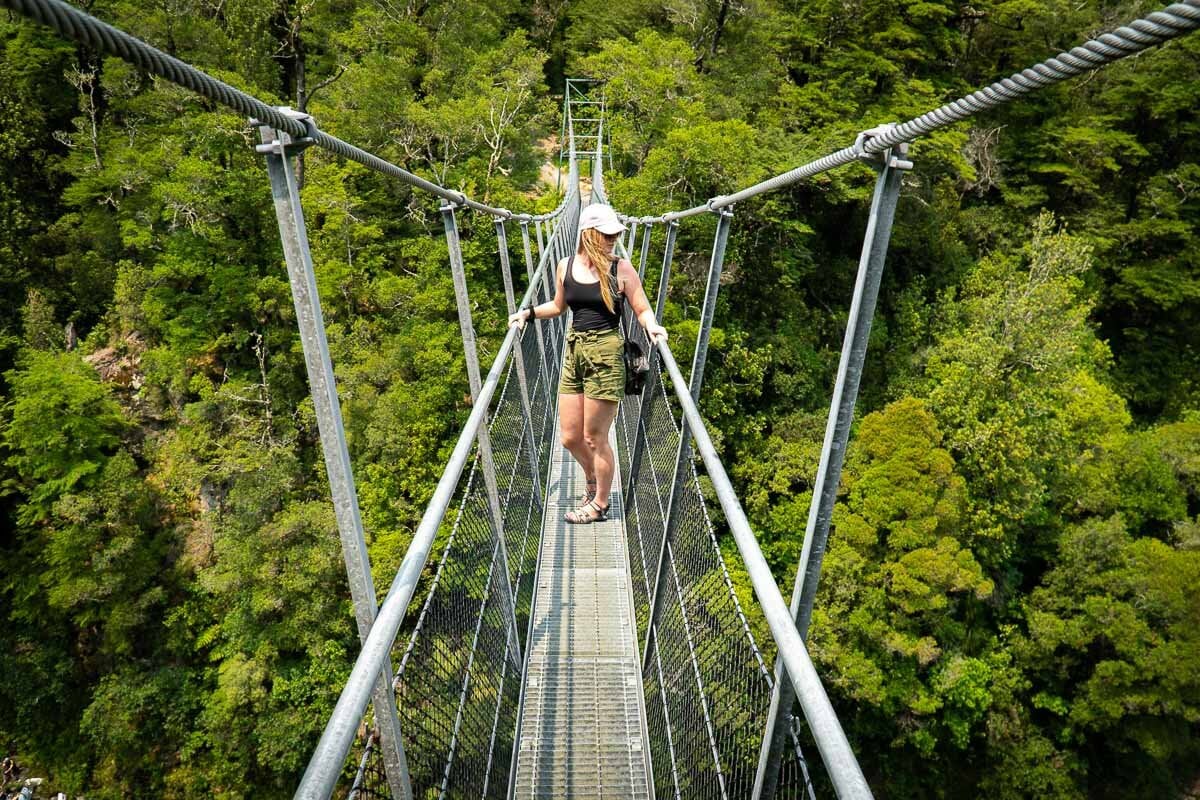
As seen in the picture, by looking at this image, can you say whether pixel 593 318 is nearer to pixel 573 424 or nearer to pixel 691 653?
pixel 573 424

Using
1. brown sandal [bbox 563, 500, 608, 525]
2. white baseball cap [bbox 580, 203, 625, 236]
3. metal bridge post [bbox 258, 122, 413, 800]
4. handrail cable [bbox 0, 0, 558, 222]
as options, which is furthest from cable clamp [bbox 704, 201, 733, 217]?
brown sandal [bbox 563, 500, 608, 525]

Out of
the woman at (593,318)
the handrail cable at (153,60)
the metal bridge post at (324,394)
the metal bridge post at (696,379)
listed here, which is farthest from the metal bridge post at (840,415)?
the woman at (593,318)

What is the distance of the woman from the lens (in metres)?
2.46

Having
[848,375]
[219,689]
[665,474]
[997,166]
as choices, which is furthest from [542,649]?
[997,166]

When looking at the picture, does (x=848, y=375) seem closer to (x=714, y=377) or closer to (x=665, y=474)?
(x=665, y=474)

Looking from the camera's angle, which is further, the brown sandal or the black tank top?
the brown sandal

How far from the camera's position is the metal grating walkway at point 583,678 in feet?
7.04

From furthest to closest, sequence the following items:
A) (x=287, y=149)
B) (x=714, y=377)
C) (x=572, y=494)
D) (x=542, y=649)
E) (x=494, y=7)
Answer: (x=494, y=7), (x=714, y=377), (x=572, y=494), (x=542, y=649), (x=287, y=149)

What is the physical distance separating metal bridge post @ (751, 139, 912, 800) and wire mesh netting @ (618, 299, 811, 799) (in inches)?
2.1

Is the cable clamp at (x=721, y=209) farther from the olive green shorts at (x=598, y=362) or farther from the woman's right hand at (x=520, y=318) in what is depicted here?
the woman's right hand at (x=520, y=318)

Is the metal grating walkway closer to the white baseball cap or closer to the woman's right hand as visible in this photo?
the woman's right hand

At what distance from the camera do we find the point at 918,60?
14062 mm

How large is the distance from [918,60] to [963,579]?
1073 cm

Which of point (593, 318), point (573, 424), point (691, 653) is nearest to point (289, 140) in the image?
point (691, 653)
